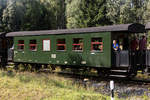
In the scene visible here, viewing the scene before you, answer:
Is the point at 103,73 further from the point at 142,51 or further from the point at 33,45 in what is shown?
the point at 33,45

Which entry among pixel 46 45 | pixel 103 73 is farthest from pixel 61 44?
pixel 103 73

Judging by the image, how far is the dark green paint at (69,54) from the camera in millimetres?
12305

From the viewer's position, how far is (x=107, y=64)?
12.2 metres

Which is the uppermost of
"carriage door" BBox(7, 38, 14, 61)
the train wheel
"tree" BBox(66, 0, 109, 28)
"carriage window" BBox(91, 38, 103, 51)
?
"tree" BBox(66, 0, 109, 28)

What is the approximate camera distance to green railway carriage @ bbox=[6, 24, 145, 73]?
1219cm

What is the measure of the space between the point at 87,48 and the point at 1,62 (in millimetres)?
8618

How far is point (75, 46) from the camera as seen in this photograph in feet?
46.3

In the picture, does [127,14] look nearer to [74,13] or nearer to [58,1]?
Answer: [74,13]

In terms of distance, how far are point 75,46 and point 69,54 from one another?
68cm

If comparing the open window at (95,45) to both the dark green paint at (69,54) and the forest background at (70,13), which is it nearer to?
the dark green paint at (69,54)

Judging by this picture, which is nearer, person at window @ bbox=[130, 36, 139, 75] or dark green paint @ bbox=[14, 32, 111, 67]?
person at window @ bbox=[130, 36, 139, 75]

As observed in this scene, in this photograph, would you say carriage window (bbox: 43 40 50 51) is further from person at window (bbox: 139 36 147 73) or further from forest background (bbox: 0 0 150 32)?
forest background (bbox: 0 0 150 32)

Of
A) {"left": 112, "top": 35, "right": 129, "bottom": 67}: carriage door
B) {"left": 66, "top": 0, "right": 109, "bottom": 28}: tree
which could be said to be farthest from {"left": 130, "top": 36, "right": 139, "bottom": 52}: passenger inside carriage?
{"left": 66, "top": 0, "right": 109, "bottom": 28}: tree

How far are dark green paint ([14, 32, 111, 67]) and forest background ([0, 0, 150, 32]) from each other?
1430 cm
